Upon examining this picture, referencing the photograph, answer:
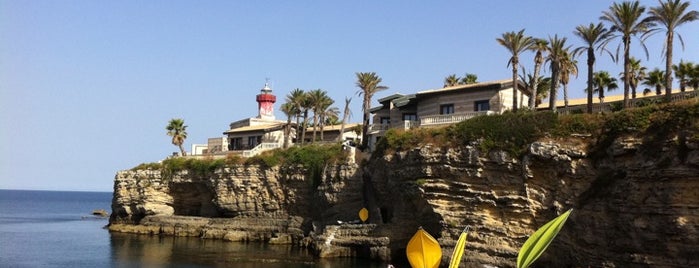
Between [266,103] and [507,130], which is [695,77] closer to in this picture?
[507,130]

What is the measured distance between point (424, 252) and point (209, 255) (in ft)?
123

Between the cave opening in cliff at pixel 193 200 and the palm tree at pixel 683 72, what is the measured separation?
44374 millimetres

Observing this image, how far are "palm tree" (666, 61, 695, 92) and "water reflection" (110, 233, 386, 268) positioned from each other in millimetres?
26724

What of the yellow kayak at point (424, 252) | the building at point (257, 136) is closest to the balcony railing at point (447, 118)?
the building at point (257, 136)

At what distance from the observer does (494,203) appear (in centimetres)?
3622

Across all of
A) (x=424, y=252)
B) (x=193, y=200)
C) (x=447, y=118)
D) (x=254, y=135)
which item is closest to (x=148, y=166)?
(x=193, y=200)

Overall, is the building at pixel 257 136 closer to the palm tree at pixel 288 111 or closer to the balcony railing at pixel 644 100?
the palm tree at pixel 288 111

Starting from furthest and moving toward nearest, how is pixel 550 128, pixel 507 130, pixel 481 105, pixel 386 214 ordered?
pixel 481 105 < pixel 386 214 < pixel 507 130 < pixel 550 128

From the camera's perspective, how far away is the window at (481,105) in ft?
159

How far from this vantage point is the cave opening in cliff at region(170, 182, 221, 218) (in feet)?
206

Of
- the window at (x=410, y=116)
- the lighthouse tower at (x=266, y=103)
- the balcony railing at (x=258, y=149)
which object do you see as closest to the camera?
the window at (x=410, y=116)

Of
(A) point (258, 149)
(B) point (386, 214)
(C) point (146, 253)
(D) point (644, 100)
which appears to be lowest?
(C) point (146, 253)

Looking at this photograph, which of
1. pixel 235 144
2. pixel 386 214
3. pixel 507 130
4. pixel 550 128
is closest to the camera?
pixel 550 128

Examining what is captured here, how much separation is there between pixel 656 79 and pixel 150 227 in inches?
1977
